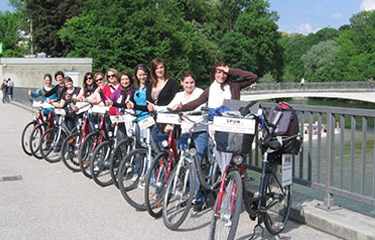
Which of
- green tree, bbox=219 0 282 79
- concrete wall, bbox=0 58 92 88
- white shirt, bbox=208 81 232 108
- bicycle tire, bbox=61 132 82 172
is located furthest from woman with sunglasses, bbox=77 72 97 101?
green tree, bbox=219 0 282 79

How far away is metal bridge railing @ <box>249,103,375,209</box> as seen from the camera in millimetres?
6047

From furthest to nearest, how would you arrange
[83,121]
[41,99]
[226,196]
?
[41,99]
[83,121]
[226,196]

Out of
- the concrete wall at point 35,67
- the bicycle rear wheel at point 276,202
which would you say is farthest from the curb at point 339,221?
the concrete wall at point 35,67

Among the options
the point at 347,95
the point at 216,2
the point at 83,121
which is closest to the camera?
the point at 83,121

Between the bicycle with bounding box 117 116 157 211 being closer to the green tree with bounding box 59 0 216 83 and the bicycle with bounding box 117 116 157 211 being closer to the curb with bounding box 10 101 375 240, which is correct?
the curb with bounding box 10 101 375 240

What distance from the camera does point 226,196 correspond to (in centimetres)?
521

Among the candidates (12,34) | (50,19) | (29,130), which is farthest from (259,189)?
(12,34)

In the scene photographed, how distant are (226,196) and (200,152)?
65.5 inches

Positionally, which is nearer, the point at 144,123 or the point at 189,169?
the point at 189,169

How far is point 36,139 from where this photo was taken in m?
11.8

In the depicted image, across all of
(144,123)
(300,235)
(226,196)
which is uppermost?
(144,123)

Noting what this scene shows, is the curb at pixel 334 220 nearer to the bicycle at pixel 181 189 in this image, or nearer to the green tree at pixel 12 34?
the bicycle at pixel 181 189

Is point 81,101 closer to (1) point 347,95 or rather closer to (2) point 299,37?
(1) point 347,95

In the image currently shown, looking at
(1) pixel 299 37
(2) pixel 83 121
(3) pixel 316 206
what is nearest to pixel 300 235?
(3) pixel 316 206
